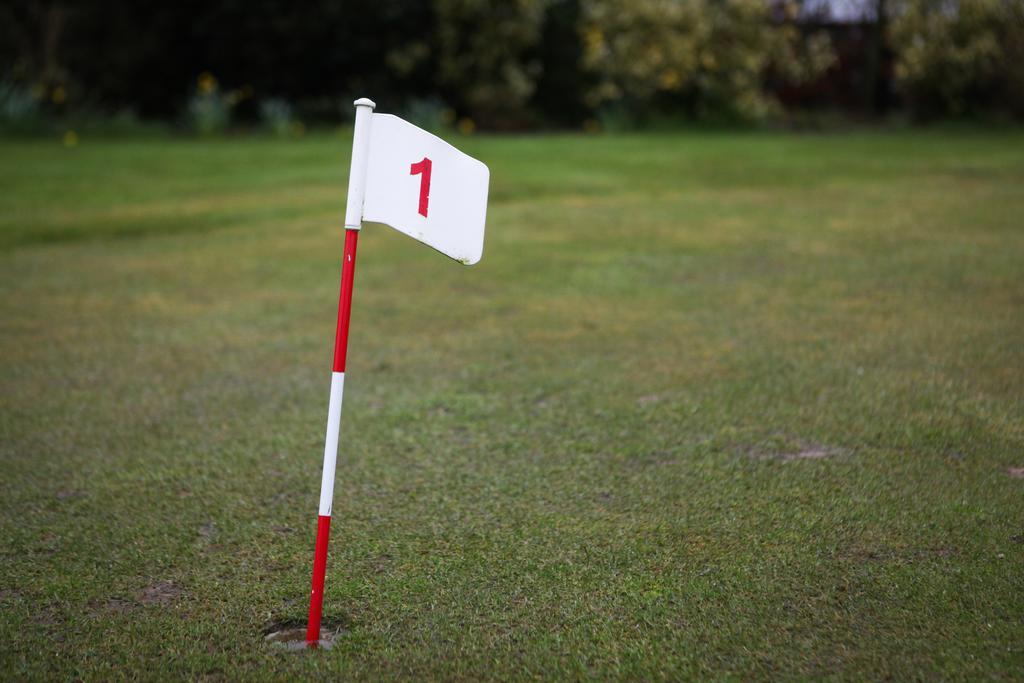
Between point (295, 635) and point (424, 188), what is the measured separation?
1.21 metres

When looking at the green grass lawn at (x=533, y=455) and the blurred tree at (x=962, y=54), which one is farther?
the blurred tree at (x=962, y=54)

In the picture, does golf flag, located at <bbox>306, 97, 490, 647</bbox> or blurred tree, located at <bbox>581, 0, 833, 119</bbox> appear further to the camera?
blurred tree, located at <bbox>581, 0, 833, 119</bbox>

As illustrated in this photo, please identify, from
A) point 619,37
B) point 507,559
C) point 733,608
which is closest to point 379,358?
point 507,559

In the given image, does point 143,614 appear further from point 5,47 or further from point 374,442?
point 5,47

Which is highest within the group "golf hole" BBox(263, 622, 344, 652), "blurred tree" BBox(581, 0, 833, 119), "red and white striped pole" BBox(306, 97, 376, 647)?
"blurred tree" BBox(581, 0, 833, 119)

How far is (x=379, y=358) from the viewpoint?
17.7 ft

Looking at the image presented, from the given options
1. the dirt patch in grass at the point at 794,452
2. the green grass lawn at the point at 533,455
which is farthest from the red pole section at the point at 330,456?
the dirt patch in grass at the point at 794,452

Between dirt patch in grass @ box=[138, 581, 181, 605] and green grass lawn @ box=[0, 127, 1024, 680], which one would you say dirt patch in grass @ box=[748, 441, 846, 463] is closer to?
green grass lawn @ box=[0, 127, 1024, 680]

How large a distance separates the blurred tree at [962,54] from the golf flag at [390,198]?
55.3 feet

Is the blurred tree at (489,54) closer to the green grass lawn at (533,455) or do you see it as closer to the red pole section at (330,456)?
the green grass lawn at (533,455)

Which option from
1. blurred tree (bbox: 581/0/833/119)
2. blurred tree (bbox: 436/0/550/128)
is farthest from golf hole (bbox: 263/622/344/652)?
blurred tree (bbox: 581/0/833/119)

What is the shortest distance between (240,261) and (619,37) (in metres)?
12.1

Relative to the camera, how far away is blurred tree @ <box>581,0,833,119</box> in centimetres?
1817

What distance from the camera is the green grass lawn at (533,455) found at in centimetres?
270
